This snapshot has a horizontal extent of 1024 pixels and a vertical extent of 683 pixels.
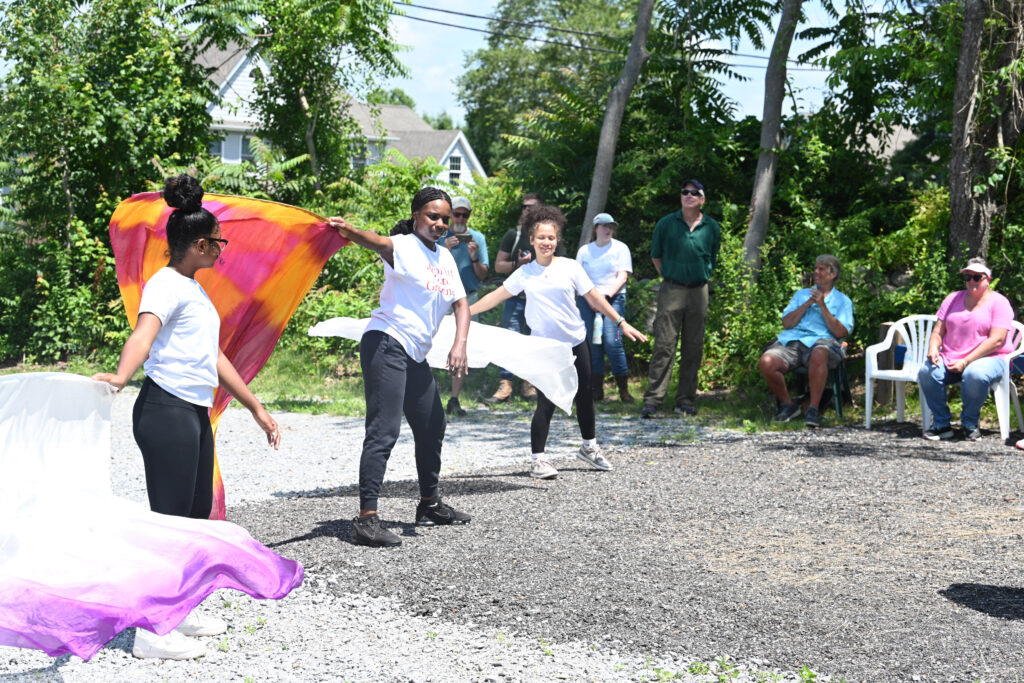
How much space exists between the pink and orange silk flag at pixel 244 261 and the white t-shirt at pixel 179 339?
1093 millimetres

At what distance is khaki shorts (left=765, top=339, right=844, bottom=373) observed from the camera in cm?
1109

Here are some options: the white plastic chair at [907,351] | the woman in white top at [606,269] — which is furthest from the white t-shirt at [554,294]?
the white plastic chair at [907,351]

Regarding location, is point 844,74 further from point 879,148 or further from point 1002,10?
point 1002,10

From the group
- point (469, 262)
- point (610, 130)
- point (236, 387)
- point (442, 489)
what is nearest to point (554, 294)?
point (442, 489)

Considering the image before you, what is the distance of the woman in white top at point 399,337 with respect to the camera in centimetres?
613

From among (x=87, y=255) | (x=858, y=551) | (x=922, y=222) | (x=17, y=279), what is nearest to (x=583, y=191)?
(x=922, y=222)

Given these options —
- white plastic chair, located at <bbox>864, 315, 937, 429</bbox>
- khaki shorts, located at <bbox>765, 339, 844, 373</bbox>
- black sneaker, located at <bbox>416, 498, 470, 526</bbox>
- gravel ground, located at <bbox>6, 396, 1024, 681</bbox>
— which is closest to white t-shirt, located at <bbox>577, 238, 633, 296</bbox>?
khaki shorts, located at <bbox>765, 339, 844, 373</bbox>

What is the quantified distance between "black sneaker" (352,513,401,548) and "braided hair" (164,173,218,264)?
2.18m

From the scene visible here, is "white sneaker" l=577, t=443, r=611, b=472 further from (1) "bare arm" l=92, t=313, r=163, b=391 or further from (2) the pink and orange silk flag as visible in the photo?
(1) "bare arm" l=92, t=313, r=163, b=391

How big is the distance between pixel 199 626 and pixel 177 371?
1168 millimetres

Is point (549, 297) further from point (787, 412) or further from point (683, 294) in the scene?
point (787, 412)

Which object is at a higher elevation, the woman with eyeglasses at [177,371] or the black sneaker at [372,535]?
the woman with eyeglasses at [177,371]

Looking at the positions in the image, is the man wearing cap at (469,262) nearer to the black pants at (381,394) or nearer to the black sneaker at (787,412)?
the black sneaker at (787,412)

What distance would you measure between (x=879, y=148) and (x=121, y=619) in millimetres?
14440
